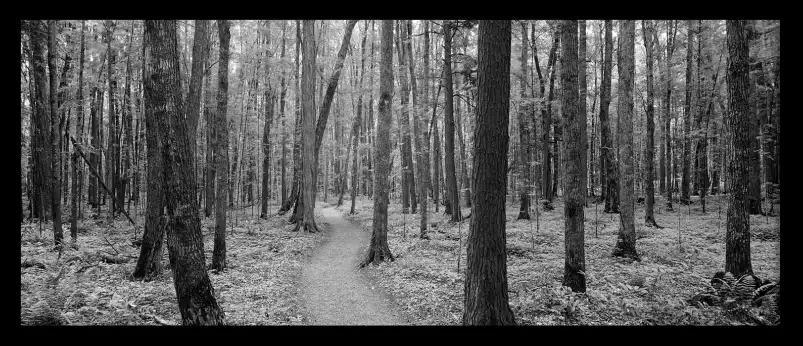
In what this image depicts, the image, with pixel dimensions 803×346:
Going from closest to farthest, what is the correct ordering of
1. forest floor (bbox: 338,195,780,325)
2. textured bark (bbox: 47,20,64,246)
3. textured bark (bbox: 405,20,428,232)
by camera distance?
1. forest floor (bbox: 338,195,780,325)
2. textured bark (bbox: 47,20,64,246)
3. textured bark (bbox: 405,20,428,232)

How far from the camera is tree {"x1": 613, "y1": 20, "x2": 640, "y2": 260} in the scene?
10.4m

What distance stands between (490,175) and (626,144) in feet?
25.1

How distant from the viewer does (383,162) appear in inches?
455

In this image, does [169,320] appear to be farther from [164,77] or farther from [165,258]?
[165,258]

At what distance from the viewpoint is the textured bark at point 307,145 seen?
671 inches

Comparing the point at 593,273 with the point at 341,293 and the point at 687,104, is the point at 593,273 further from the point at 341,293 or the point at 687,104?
the point at 687,104

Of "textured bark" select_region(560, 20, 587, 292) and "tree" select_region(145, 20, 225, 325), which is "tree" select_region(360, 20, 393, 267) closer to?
"textured bark" select_region(560, 20, 587, 292)

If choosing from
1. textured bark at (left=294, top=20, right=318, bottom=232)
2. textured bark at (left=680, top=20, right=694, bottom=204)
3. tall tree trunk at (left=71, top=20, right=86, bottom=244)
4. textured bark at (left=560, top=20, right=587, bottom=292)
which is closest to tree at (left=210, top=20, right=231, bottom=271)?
tall tree trunk at (left=71, top=20, right=86, bottom=244)

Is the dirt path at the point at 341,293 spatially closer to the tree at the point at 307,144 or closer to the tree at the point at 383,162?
the tree at the point at 383,162

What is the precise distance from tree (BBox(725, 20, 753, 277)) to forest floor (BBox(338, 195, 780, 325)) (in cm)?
102

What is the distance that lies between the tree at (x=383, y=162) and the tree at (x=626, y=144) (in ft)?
21.7

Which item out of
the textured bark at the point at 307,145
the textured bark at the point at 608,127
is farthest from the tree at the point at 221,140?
the textured bark at the point at 608,127

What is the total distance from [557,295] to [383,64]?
26.8 feet
